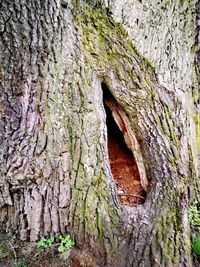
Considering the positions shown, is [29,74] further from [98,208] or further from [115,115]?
[98,208]

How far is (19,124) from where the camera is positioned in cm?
245

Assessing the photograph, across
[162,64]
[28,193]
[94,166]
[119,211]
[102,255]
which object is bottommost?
[102,255]

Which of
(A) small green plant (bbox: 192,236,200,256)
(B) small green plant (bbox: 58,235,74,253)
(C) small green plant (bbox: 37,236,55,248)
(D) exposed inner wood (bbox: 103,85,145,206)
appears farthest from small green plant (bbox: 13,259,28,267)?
(A) small green plant (bbox: 192,236,200,256)

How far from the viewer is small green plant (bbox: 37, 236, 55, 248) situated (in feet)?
7.86

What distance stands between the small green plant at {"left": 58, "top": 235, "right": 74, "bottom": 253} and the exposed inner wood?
1.85 ft

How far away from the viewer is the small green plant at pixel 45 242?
7.86 feet

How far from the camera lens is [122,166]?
2850 millimetres

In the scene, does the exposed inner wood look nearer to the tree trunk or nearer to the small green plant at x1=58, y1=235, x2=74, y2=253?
the tree trunk

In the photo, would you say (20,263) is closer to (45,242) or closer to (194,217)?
(45,242)

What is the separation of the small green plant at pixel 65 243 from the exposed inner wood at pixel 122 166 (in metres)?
0.56

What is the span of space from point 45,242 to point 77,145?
0.83m

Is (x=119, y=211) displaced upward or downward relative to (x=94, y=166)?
downward

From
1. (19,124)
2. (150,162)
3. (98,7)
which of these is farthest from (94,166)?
(98,7)

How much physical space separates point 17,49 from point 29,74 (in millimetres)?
231
